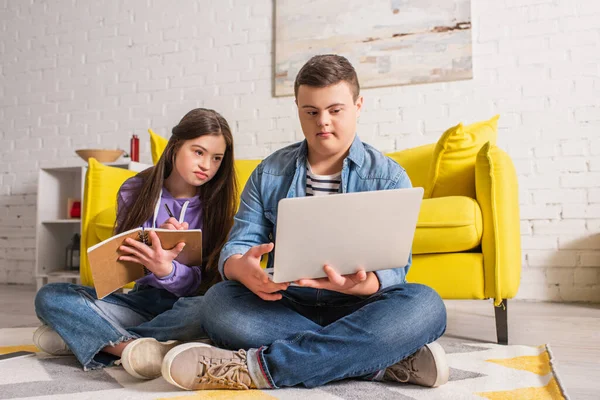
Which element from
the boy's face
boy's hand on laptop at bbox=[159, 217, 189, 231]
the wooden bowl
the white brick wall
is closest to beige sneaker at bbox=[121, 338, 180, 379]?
boy's hand on laptop at bbox=[159, 217, 189, 231]

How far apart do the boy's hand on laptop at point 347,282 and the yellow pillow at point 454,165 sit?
3.44ft

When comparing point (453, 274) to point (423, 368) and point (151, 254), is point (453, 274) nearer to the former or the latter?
point (423, 368)

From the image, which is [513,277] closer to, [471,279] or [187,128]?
[471,279]

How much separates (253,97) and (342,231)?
275 cm

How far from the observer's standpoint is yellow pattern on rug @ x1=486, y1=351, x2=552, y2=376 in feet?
4.47

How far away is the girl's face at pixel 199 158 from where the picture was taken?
5.40ft

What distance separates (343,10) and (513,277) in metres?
2.20

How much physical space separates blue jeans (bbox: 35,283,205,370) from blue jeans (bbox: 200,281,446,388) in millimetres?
156

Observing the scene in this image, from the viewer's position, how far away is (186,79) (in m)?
3.82

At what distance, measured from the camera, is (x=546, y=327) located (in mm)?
2123

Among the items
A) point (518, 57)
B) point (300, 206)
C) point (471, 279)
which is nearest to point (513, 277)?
point (471, 279)

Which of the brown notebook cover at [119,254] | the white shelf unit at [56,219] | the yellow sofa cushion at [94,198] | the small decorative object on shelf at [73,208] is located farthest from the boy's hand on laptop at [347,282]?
the small decorative object on shelf at [73,208]

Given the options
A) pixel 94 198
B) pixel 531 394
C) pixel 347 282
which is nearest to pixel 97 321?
pixel 347 282

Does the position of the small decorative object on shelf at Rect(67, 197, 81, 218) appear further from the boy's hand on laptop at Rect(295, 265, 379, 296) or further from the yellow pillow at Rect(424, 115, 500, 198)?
the boy's hand on laptop at Rect(295, 265, 379, 296)
